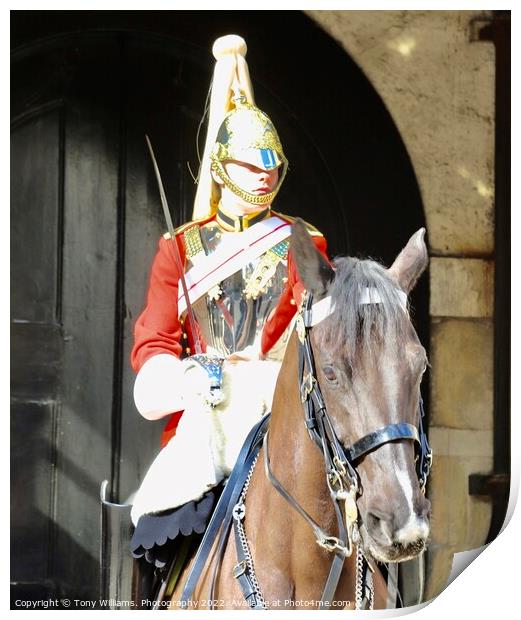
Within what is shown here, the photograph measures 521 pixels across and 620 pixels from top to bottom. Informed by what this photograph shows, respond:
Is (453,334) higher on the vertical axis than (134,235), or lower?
lower

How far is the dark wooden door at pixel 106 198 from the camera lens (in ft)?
14.7

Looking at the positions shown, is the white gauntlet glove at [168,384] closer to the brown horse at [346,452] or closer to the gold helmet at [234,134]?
the brown horse at [346,452]

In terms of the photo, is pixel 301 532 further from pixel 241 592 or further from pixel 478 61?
pixel 478 61

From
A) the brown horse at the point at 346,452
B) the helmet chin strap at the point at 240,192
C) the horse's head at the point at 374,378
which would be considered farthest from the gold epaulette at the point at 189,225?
the horse's head at the point at 374,378

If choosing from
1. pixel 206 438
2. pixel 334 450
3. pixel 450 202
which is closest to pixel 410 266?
pixel 334 450

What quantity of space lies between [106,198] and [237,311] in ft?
4.22

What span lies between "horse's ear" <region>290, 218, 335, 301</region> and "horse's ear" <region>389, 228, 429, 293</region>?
6.8 inches

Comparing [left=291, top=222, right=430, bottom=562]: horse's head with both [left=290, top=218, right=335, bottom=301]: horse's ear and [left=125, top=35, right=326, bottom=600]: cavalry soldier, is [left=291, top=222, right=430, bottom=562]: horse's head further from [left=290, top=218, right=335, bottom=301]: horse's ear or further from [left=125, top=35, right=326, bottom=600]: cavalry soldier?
[left=125, top=35, right=326, bottom=600]: cavalry soldier

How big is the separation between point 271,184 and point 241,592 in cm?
122

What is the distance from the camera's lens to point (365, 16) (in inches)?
172

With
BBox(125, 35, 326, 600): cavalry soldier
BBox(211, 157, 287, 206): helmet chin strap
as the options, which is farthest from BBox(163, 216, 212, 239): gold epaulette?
BBox(211, 157, 287, 206): helmet chin strap

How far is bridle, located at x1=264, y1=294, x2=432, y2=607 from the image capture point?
2.61m
